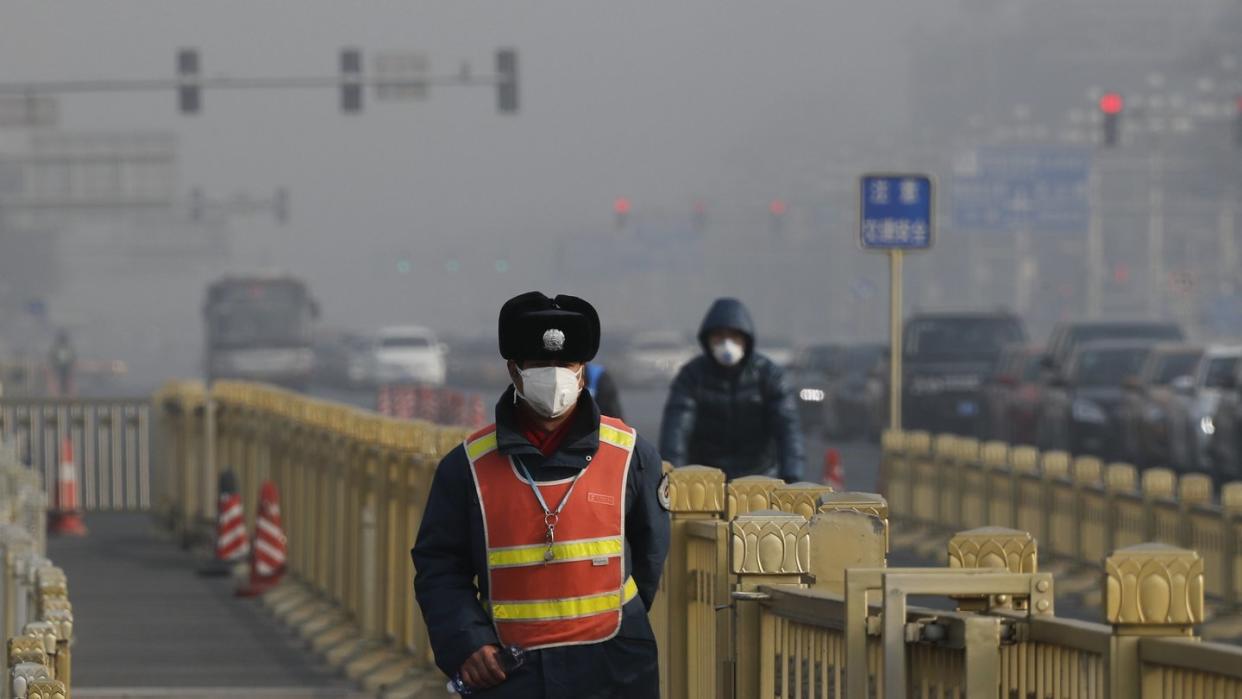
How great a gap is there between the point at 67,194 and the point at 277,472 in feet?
275

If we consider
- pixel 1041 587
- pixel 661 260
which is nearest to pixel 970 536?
pixel 1041 587

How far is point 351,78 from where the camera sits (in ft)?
144

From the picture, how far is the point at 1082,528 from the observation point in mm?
17844

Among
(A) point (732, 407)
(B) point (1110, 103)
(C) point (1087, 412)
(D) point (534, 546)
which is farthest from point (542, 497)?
(B) point (1110, 103)

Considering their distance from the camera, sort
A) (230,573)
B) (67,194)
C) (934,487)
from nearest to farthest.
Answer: (230,573) < (934,487) < (67,194)

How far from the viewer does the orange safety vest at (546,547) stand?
5781 mm

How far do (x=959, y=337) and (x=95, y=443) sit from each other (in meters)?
18.4

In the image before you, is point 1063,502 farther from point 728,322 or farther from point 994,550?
point 994,550

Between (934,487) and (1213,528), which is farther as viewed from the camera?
(934,487)

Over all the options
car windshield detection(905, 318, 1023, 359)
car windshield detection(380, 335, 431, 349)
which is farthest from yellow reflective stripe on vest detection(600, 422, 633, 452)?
car windshield detection(380, 335, 431, 349)

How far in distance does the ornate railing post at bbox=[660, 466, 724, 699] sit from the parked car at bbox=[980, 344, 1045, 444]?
87.0 ft

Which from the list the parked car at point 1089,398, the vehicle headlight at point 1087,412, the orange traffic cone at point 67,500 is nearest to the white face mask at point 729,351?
the orange traffic cone at point 67,500

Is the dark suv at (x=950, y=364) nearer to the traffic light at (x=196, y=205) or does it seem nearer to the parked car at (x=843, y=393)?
the parked car at (x=843, y=393)

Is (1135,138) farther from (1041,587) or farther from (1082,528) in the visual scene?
(1041,587)
